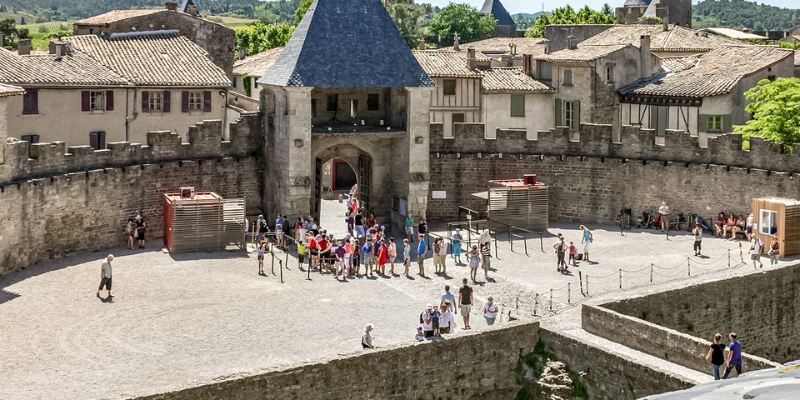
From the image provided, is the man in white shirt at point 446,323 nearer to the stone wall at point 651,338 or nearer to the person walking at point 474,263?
the stone wall at point 651,338

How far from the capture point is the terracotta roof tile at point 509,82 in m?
59.8

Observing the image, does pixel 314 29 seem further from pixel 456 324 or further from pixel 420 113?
pixel 456 324

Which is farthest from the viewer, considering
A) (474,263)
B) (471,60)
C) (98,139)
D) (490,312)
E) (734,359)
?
(471,60)

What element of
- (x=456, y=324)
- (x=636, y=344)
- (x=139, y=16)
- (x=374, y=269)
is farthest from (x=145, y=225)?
(x=139, y=16)

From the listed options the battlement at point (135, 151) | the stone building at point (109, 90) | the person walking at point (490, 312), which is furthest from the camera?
the stone building at point (109, 90)

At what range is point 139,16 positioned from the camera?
2475 inches

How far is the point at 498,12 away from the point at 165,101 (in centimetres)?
8956

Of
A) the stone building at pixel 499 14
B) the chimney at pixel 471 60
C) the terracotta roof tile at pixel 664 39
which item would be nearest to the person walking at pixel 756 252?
the chimney at pixel 471 60

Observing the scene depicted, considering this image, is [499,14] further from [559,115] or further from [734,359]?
[734,359]

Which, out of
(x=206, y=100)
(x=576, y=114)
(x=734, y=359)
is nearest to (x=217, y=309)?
(x=734, y=359)

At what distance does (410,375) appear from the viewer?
25.0 meters

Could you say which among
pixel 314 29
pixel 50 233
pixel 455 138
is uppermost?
pixel 314 29

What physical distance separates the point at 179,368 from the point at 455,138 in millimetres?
21070

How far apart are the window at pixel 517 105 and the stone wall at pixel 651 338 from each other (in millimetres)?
32785
